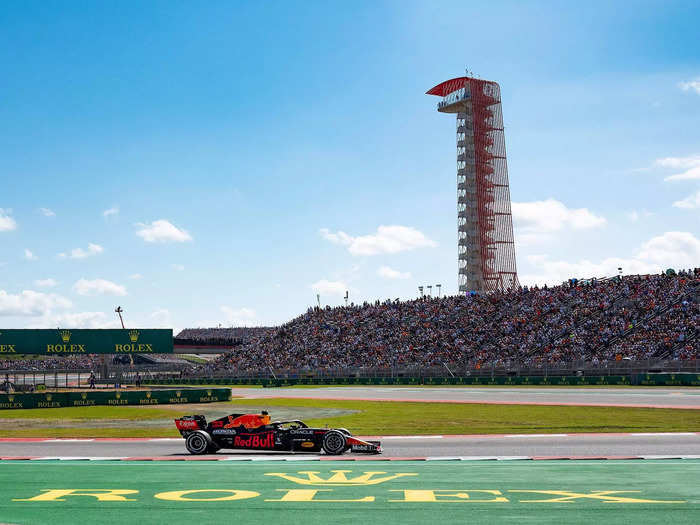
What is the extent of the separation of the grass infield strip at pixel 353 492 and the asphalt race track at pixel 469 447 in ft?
5.36

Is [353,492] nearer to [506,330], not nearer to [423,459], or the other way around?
[423,459]

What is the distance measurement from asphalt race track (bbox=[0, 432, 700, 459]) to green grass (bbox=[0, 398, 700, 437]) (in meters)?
1.69

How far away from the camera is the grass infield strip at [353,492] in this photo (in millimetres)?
10062

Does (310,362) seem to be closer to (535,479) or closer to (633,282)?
(633,282)

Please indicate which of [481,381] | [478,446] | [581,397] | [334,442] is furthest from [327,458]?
[481,381]

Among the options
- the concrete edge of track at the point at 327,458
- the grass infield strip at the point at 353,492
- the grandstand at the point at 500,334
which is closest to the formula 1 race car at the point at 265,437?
the concrete edge of track at the point at 327,458

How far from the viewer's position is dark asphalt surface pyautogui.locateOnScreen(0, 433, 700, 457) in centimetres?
1698

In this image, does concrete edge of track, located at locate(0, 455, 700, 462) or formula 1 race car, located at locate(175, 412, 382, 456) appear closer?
concrete edge of track, located at locate(0, 455, 700, 462)

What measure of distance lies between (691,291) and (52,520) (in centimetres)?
5055

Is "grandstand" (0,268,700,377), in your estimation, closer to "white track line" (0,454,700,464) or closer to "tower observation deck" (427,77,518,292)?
"tower observation deck" (427,77,518,292)

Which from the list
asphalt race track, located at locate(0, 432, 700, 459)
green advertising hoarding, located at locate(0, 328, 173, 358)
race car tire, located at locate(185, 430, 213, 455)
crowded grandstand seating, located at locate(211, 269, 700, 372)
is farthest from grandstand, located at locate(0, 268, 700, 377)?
race car tire, located at locate(185, 430, 213, 455)

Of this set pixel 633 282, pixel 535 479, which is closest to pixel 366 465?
pixel 535 479

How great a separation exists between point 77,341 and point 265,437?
53646 mm

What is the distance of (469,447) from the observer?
60.1 feet
